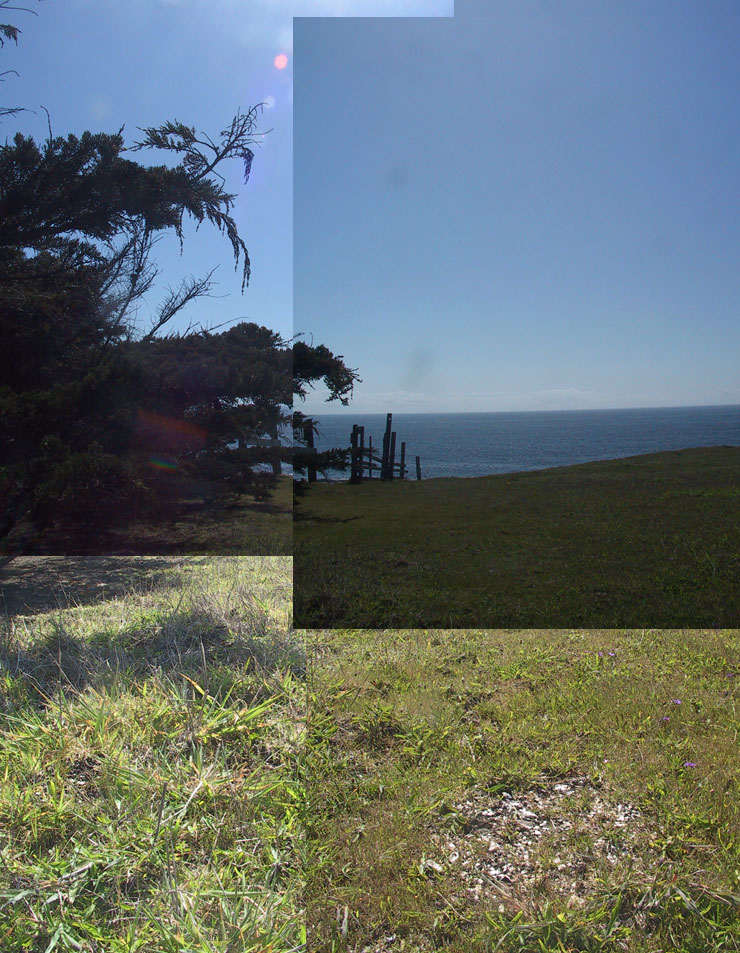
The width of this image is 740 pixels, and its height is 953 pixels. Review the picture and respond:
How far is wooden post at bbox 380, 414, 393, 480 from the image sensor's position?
3.43m

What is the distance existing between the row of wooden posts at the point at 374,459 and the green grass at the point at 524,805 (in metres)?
1.52

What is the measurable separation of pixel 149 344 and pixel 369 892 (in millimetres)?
4612

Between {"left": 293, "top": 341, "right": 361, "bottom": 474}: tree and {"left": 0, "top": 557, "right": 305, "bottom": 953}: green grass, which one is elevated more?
{"left": 293, "top": 341, "right": 361, "bottom": 474}: tree

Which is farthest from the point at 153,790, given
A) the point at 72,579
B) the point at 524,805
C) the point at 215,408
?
the point at 215,408

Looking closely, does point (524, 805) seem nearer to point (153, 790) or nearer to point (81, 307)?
point (153, 790)

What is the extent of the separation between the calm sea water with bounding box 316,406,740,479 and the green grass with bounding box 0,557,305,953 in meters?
1.54

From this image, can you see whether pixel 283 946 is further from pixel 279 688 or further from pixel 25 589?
pixel 25 589

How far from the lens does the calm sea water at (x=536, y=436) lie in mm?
3502

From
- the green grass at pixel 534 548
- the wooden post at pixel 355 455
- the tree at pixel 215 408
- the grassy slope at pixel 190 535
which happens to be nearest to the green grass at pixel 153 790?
the green grass at pixel 534 548

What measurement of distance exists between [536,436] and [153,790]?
10.9 ft

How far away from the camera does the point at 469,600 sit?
2867mm

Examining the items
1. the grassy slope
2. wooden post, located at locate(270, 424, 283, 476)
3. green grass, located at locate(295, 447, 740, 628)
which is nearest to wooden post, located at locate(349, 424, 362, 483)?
green grass, located at locate(295, 447, 740, 628)

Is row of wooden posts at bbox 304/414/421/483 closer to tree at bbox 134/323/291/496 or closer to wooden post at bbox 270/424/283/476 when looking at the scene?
tree at bbox 134/323/291/496

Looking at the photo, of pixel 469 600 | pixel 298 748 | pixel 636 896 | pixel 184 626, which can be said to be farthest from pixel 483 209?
pixel 636 896
